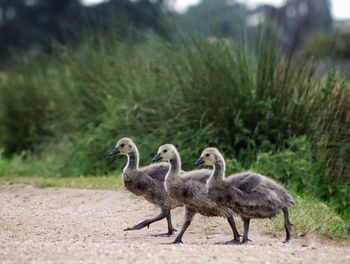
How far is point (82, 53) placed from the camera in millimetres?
17766

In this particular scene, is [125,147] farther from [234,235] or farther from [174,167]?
[234,235]

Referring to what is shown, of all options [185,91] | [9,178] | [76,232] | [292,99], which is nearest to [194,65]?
Answer: [185,91]

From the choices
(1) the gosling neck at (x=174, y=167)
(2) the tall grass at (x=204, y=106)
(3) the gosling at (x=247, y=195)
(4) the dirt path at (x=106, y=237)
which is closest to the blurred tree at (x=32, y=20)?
(2) the tall grass at (x=204, y=106)

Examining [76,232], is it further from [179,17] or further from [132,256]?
[179,17]

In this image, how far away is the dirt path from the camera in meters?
Answer: 7.42

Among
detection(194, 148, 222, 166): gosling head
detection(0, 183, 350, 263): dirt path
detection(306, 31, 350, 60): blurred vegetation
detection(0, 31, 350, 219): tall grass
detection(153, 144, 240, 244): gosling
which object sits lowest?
detection(0, 183, 350, 263): dirt path

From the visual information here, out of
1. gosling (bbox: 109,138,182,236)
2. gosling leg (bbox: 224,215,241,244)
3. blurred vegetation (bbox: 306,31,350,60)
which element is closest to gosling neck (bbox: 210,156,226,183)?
gosling leg (bbox: 224,215,241,244)

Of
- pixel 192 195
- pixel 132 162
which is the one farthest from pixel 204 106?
pixel 192 195

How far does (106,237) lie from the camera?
30.8ft

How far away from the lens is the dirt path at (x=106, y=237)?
24.3ft

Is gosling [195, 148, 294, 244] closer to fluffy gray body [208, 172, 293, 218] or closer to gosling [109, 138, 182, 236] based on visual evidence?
fluffy gray body [208, 172, 293, 218]

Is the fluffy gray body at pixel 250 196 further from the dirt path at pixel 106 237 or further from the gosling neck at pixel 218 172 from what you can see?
the dirt path at pixel 106 237

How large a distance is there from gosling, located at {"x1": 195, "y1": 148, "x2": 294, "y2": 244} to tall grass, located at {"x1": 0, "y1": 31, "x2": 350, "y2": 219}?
3.23 m

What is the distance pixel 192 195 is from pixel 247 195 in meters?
0.58
